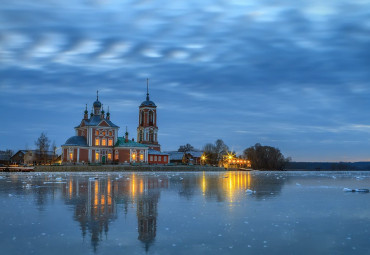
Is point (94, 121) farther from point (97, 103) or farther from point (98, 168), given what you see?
point (98, 168)

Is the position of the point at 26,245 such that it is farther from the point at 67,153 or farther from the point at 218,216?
the point at 67,153

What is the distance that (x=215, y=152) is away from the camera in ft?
478

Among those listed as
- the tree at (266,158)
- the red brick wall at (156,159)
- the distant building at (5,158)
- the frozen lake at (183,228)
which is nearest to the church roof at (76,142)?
the red brick wall at (156,159)

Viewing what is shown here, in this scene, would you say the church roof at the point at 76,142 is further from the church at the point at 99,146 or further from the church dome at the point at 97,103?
the church dome at the point at 97,103

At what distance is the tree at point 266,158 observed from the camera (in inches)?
5281

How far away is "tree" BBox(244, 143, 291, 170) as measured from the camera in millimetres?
134125

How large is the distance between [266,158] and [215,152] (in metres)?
19.7

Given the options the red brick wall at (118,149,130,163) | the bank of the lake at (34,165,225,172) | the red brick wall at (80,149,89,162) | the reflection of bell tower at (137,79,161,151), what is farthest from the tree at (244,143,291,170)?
the red brick wall at (80,149,89,162)

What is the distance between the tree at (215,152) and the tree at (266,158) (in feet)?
39.0

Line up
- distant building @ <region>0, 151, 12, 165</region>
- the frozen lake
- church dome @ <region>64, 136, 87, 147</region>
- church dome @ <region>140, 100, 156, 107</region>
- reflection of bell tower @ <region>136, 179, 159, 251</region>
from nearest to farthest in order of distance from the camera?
the frozen lake → reflection of bell tower @ <region>136, 179, 159, 251</region> → church dome @ <region>64, 136, 87, 147</region> → church dome @ <region>140, 100, 156, 107</region> → distant building @ <region>0, 151, 12, 165</region>

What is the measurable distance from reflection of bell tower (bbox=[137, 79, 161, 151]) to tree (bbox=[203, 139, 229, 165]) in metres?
36.3

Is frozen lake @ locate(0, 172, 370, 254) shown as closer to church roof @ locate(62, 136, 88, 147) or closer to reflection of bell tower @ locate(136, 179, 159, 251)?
reflection of bell tower @ locate(136, 179, 159, 251)

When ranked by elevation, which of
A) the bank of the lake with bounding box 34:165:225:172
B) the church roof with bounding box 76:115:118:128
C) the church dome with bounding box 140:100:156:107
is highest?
the church dome with bounding box 140:100:156:107

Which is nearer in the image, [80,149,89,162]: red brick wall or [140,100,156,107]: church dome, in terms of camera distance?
[80,149,89,162]: red brick wall
